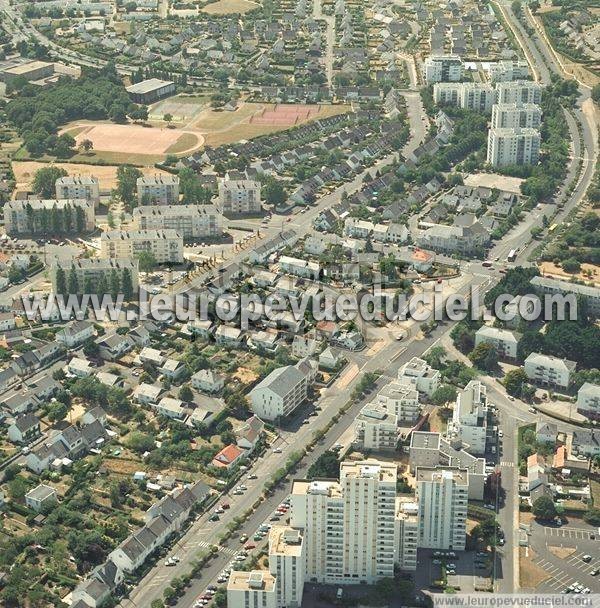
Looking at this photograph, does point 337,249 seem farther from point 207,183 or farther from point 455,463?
point 455,463

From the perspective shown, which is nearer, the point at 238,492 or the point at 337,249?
the point at 238,492

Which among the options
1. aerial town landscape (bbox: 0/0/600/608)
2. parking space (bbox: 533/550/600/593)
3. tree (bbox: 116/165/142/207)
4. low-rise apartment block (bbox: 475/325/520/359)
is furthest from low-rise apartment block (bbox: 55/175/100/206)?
parking space (bbox: 533/550/600/593)

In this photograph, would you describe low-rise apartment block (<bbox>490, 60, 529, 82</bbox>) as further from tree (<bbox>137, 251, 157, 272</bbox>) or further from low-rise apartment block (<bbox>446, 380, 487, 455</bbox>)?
low-rise apartment block (<bbox>446, 380, 487, 455</bbox>)

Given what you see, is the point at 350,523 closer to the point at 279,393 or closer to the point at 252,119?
the point at 279,393

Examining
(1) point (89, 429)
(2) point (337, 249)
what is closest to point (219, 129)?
(2) point (337, 249)

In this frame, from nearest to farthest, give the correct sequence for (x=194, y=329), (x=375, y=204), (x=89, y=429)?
(x=89, y=429)
(x=194, y=329)
(x=375, y=204)

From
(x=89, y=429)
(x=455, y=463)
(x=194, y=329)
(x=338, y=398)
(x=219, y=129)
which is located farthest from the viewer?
(x=219, y=129)

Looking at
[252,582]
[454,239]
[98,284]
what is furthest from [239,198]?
[252,582]
